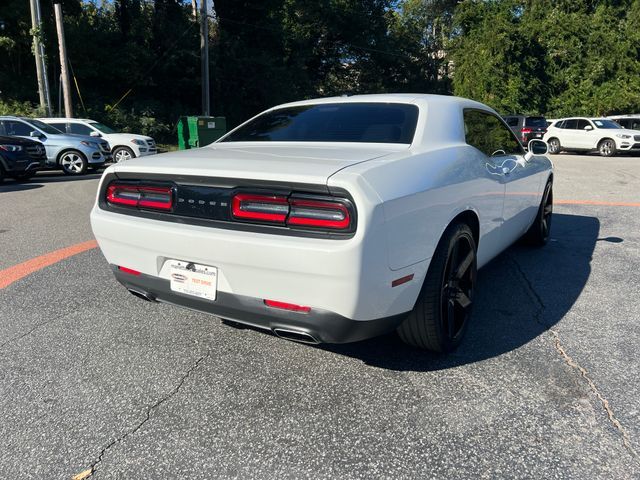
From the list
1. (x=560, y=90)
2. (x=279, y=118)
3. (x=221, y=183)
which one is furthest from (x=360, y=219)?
(x=560, y=90)

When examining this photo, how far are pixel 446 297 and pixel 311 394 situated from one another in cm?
93

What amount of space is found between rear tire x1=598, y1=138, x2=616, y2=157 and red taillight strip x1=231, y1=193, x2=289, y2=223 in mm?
20654

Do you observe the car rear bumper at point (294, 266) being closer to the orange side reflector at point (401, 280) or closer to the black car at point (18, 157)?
the orange side reflector at point (401, 280)

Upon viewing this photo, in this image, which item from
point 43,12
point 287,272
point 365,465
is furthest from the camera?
point 43,12

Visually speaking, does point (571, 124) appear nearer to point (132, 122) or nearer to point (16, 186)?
point (132, 122)

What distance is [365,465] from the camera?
207 cm

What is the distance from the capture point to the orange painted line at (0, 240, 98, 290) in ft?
14.5

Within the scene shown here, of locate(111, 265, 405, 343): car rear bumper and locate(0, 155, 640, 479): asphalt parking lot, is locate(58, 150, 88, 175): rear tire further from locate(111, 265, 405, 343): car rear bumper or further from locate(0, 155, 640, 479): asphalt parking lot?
locate(111, 265, 405, 343): car rear bumper

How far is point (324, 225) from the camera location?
87.4 inches

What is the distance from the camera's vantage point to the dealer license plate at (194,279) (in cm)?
251

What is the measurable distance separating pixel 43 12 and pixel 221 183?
81.3 ft

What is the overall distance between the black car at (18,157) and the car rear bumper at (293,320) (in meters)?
9.39

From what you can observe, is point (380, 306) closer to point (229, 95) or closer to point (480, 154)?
point (480, 154)

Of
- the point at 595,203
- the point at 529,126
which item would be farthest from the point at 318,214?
the point at 529,126
